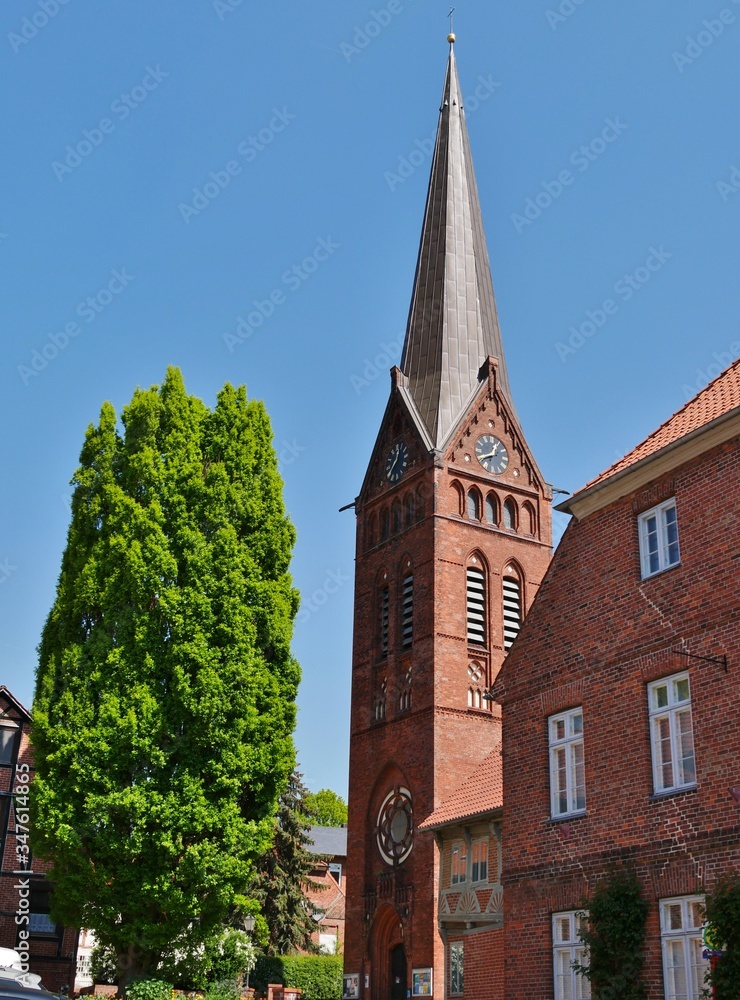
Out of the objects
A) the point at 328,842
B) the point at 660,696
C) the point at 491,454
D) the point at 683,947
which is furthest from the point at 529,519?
the point at 328,842

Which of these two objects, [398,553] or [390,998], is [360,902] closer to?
[390,998]

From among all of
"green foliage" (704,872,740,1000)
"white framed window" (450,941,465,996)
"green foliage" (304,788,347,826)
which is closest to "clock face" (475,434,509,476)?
"white framed window" (450,941,465,996)

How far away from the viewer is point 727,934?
12.6 m

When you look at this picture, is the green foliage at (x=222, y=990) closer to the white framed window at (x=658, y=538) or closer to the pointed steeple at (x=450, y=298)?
the white framed window at (x=658, y=538)

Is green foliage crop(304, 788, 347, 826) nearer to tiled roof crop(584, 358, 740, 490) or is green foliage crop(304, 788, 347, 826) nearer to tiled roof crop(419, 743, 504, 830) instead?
tiled roof crop(419, 743, 504, 830)

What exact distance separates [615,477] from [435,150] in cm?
3446

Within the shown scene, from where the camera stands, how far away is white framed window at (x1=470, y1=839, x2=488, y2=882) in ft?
85.2

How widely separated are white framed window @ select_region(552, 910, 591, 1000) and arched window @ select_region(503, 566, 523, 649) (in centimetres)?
1950

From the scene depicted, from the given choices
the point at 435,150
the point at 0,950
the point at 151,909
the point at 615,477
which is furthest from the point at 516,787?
the point at 435,150

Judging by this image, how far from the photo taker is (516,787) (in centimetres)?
1788

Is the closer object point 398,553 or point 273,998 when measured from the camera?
point 273,998

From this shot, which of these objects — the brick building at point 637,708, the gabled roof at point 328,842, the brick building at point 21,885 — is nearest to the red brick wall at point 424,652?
the brick building at point 21,885

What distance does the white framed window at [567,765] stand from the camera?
54.3 feet

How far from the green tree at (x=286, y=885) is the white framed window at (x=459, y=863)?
1085cm
